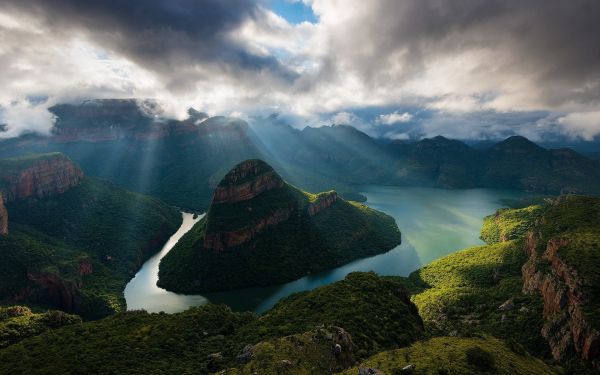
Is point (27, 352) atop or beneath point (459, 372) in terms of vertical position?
beneath

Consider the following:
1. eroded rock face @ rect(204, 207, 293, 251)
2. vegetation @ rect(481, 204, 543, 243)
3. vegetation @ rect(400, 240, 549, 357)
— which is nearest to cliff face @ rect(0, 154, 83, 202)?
eroded rock face @ rect(204, 207, 293, 251)

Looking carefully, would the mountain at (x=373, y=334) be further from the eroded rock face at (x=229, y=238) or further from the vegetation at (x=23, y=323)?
the eroded rock face at (x=229, y=238)

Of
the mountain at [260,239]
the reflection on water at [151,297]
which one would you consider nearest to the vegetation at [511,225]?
the mountain at [260,239]

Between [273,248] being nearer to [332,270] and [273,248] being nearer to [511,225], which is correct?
[332,270]

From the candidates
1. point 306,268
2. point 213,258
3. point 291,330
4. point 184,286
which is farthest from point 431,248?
point 291,330

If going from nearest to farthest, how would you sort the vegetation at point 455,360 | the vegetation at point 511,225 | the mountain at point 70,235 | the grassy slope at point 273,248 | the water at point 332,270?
the vegetation at point 455,360, the mountain at point 70,235, the water at point 332,270, the grassy slope at point 273,248, the vegetation at point 511,225

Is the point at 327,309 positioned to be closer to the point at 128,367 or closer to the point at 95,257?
the point at 128,367
